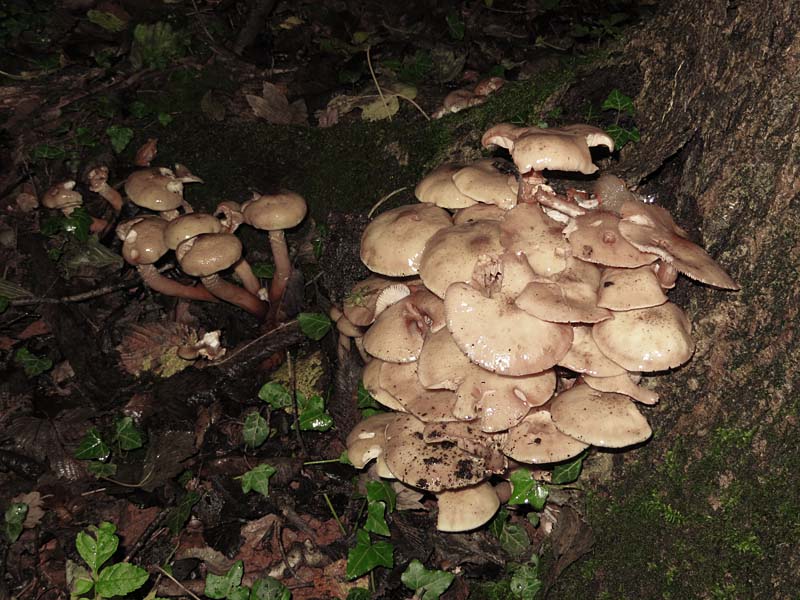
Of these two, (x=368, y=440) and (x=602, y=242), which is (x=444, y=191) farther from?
(x=368, y=440)

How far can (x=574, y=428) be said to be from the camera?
2.87 meters

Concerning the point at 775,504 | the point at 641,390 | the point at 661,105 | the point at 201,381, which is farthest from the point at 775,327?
the point at 201,381

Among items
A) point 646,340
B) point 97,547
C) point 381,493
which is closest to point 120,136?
point 97,547

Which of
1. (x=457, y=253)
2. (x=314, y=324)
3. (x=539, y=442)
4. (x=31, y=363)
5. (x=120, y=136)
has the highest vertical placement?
(x=457, y=253)

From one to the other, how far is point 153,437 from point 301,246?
2080 mm

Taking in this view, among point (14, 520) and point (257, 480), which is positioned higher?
point (257, 480)

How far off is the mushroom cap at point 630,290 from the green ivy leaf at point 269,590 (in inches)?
104

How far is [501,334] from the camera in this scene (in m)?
2.85

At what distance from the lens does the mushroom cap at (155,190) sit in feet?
15.5

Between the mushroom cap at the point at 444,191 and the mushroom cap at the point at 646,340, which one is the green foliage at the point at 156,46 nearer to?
the mushroom cap at the point at 444,191

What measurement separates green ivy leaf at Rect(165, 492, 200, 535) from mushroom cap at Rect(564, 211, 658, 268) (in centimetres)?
308

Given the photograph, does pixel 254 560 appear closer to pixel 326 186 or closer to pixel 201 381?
pixel 201 381

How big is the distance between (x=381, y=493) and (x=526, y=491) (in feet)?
2.96

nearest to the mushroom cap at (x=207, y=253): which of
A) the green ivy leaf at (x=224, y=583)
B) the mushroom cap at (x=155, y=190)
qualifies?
the mushroom cap at (x=155, y=190)
